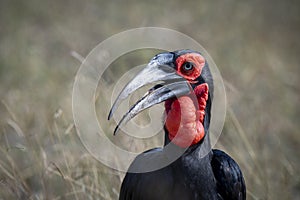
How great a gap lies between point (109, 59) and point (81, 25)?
1.88 metres

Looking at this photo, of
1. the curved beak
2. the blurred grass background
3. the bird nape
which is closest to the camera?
the curved beak

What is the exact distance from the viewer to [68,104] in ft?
17.9

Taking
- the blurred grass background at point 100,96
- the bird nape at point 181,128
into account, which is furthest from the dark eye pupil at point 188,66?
the blurred grass background at point 100,96

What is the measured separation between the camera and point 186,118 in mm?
3020

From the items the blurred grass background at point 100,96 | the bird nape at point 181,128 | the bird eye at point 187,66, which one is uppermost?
the bird eye at point 187,66

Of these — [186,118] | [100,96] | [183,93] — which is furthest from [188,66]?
[100,96]

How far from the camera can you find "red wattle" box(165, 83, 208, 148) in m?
3.02

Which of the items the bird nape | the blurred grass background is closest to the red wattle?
the bird nape

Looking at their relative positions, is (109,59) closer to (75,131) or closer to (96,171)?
(75,131)

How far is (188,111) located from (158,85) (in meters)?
0.17

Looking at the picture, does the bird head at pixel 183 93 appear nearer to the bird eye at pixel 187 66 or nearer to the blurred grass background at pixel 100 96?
the bird eye at pixel 187 66

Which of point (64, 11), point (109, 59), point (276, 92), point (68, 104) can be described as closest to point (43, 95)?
point (68, 104)

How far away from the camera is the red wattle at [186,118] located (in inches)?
119

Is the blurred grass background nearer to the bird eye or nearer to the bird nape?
the bird nape
